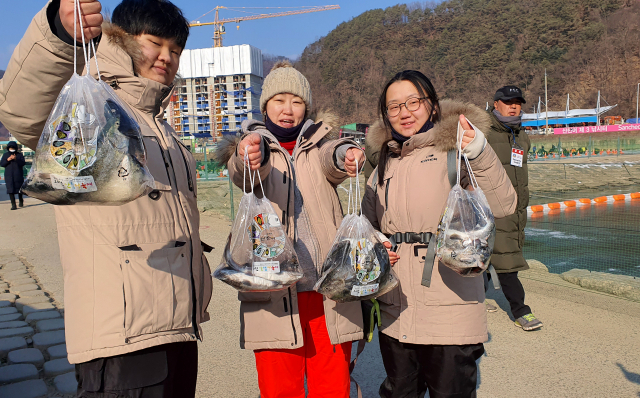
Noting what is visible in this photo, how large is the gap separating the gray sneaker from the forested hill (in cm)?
6108

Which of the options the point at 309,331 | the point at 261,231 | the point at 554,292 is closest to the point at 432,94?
the point at 261,231

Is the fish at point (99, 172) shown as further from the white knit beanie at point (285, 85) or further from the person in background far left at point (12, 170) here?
the person in background far left at point (12, 170)

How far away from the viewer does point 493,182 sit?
85.4 inches

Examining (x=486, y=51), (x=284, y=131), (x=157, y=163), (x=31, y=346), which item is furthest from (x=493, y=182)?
(x=486, y=51)

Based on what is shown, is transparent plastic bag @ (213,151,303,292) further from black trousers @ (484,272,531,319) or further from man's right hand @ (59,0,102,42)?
black trousers @ (484,272,531,319)

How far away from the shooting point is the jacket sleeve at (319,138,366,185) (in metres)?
2.23

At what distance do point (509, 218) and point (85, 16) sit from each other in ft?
12.9

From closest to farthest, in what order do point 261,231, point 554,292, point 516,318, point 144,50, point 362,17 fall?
point 144,50 → point 261,231 → point 516,318 → point 554,292 → point 362,17

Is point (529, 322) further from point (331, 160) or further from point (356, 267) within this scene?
point (331, 160)

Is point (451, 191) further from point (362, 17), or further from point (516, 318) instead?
point (362, 17)

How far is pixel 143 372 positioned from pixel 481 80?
97267 millimetres

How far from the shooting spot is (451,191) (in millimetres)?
2074

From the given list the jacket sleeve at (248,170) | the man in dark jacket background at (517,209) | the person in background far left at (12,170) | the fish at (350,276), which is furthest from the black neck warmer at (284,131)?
the person in background far left at (12,170)

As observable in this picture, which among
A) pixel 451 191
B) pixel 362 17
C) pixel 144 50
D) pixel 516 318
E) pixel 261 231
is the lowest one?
pixel 516 318
